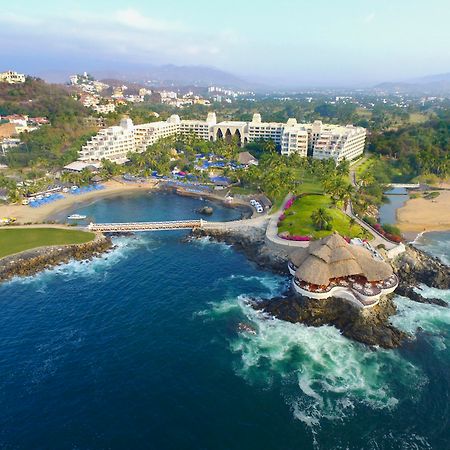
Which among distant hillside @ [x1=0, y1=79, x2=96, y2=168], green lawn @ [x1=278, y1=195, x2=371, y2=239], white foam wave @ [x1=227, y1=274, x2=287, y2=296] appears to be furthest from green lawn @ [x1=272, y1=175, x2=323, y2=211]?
distant hillside @ [x1=0, y1=79, x2=96, y2=168]

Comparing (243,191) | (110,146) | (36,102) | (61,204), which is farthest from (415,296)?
(36,102)

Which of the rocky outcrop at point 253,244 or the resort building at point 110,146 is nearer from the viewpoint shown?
the rocky outcrop at point 253,244

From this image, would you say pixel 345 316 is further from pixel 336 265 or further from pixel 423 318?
pixel 423 318

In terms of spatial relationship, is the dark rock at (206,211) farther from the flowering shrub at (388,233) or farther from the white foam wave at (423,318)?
the white foam wave at (423,318)

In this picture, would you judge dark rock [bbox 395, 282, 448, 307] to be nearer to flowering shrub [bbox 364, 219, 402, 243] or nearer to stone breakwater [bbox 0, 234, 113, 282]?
flowering shrub [bbox 364, 219, 402, 243]

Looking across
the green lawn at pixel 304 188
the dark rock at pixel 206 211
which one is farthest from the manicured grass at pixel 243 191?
the dark rock at pixel 206 211

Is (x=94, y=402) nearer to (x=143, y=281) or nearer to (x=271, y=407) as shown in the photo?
(x=271, y=407)
